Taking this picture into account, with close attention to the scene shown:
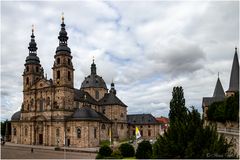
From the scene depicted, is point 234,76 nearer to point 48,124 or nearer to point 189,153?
point 48,124

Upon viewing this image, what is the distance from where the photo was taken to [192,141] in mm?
26047

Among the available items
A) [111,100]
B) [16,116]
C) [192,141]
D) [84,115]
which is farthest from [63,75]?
[192,141]

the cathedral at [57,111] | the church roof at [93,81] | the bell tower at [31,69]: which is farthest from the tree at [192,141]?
the church roof at [93,81]

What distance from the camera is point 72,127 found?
75.2m

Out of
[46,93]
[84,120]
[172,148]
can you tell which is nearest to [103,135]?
[84,120]

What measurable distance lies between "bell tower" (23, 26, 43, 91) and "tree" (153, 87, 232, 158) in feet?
205

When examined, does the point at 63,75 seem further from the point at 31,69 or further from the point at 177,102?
the point at 177,102

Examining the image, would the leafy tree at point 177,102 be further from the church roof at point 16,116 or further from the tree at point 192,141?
the church roof at point 16,116

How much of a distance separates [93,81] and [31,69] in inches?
894

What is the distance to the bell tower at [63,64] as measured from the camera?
77.9 m

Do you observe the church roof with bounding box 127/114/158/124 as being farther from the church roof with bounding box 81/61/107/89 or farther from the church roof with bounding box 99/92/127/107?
the church roof with bounding box 81/61/107/89

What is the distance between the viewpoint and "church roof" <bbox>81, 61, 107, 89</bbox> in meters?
101

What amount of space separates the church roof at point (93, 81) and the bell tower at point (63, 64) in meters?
21.6

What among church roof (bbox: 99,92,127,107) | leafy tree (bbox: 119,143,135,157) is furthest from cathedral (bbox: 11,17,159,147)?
leafy tree (bbox: 119,143,135,157)
